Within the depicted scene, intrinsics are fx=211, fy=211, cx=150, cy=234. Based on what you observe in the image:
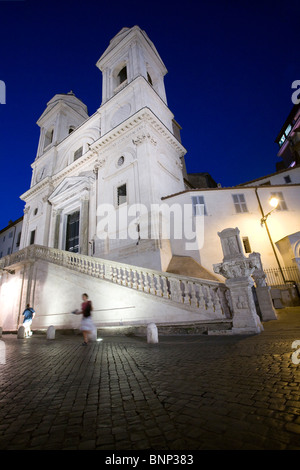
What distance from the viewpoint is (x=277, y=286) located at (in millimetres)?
12430

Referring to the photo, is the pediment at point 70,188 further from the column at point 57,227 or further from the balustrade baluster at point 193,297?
the balustrade baluster at point 193,297

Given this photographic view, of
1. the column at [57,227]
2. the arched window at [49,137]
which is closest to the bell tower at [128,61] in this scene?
the arched window at [49,137]

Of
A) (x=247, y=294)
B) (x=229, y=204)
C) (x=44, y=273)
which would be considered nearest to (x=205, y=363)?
(x=247, y=294)

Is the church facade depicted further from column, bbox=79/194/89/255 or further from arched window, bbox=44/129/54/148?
arched window, bbox=44/129/54/148

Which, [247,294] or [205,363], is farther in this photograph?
[247,294]

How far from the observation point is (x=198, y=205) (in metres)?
15.2

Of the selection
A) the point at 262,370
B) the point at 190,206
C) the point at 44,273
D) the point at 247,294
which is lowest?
the point at 262,370

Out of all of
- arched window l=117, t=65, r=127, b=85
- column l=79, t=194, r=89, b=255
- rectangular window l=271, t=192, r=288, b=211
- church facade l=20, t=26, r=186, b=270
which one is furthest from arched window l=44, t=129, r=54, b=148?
rectangular window l=271, t=192, r=288, b=211

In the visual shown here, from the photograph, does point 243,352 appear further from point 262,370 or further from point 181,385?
point 181,385

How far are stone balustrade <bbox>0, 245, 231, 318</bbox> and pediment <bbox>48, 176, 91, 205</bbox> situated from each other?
335 inches

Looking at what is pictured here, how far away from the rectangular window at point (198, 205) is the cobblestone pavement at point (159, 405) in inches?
475

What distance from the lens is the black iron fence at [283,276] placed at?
1322 cm

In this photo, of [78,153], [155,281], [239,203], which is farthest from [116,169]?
[155,281]

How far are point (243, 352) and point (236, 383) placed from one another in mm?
1644
